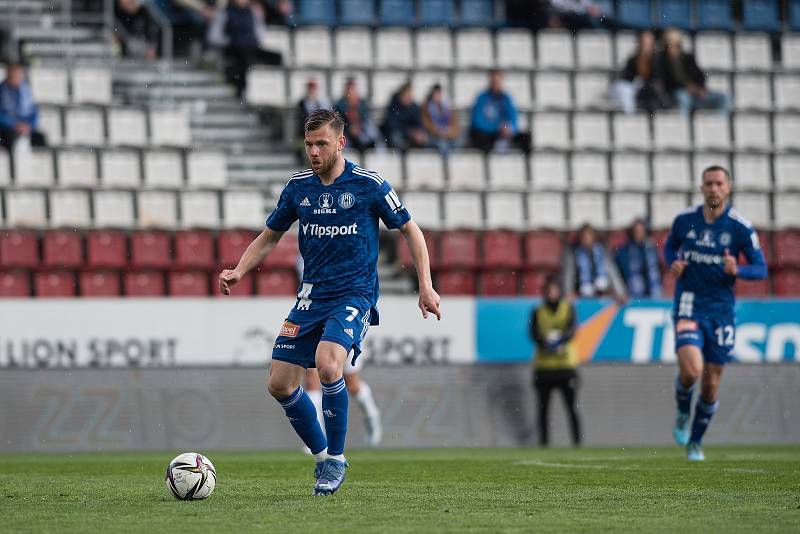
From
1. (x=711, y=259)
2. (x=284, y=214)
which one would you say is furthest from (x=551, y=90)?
(x=284, y=214)

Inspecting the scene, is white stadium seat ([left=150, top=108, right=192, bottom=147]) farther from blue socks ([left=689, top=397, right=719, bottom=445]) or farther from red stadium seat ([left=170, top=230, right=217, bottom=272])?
blue socks ([left=689, top=397, right=719, bottom=445])

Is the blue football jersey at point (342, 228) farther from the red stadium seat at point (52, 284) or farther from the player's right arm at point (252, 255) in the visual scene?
the red stadium seat at point (52, 284)

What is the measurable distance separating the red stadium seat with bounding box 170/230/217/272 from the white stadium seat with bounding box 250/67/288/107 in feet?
12.0

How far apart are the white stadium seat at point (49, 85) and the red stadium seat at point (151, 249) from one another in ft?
10.5

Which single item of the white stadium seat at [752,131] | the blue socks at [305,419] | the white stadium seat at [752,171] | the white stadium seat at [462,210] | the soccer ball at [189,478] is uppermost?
→ the white stadium seat at [752,131]

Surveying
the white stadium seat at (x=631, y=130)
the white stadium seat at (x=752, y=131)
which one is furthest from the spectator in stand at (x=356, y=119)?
the white stadium seat at (x=752, y=131)

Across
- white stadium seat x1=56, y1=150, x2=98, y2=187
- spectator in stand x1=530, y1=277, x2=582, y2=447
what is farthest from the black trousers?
white stadium seat x1=56, y1=150, x2=98, y2=187

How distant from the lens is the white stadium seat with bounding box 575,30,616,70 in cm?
2400

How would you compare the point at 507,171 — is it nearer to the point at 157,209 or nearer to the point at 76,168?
the point at 157,209

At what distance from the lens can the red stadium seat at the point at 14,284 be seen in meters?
17.3

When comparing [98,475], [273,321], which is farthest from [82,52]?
[98,475]

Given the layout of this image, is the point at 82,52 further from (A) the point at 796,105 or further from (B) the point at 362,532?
(B) the point at 362,532

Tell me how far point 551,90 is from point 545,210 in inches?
116

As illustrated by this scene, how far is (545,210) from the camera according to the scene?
822 inches
